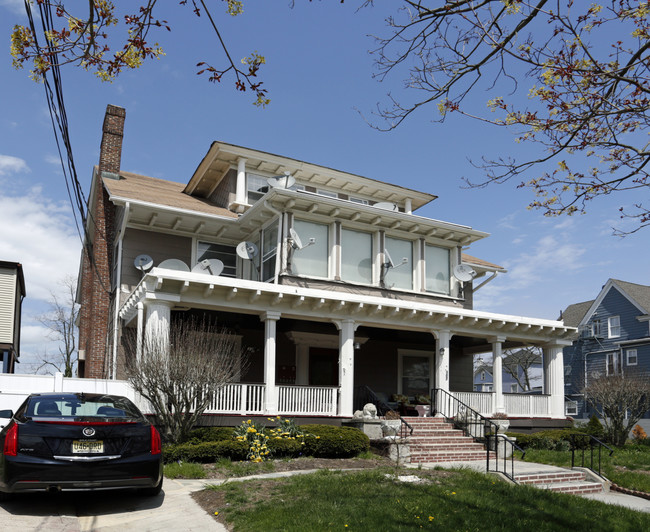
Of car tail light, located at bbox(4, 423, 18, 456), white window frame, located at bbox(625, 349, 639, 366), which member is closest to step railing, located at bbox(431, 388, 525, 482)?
car tail light, located at bbox(4, 423, 18, 456)

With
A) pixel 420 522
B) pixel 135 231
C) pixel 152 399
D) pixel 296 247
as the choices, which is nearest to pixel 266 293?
pixel 296 247

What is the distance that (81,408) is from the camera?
8.78m

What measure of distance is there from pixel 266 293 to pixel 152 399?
3.91m

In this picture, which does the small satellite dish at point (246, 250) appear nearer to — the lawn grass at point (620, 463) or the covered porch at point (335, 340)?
the covered porch at point (335, 340)

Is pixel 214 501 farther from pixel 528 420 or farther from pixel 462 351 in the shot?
pixel 462 351

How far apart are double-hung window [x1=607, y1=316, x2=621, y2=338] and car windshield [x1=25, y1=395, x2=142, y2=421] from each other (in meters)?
36.2

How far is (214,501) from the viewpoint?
909 cm

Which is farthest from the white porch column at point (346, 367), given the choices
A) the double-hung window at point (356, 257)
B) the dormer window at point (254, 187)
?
the dormer window at point (254, 187)

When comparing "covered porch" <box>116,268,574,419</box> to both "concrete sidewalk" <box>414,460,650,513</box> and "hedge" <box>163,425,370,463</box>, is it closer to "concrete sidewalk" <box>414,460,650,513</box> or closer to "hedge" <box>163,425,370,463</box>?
"hedge" <box>163,425,370,463</box>

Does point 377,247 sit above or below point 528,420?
above

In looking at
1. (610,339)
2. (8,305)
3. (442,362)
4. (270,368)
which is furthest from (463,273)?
(610,339)

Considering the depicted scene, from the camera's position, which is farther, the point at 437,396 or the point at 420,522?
the point at 437,396

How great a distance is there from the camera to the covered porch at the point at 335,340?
15.7 meters

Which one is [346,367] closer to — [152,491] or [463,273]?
[463,273]
